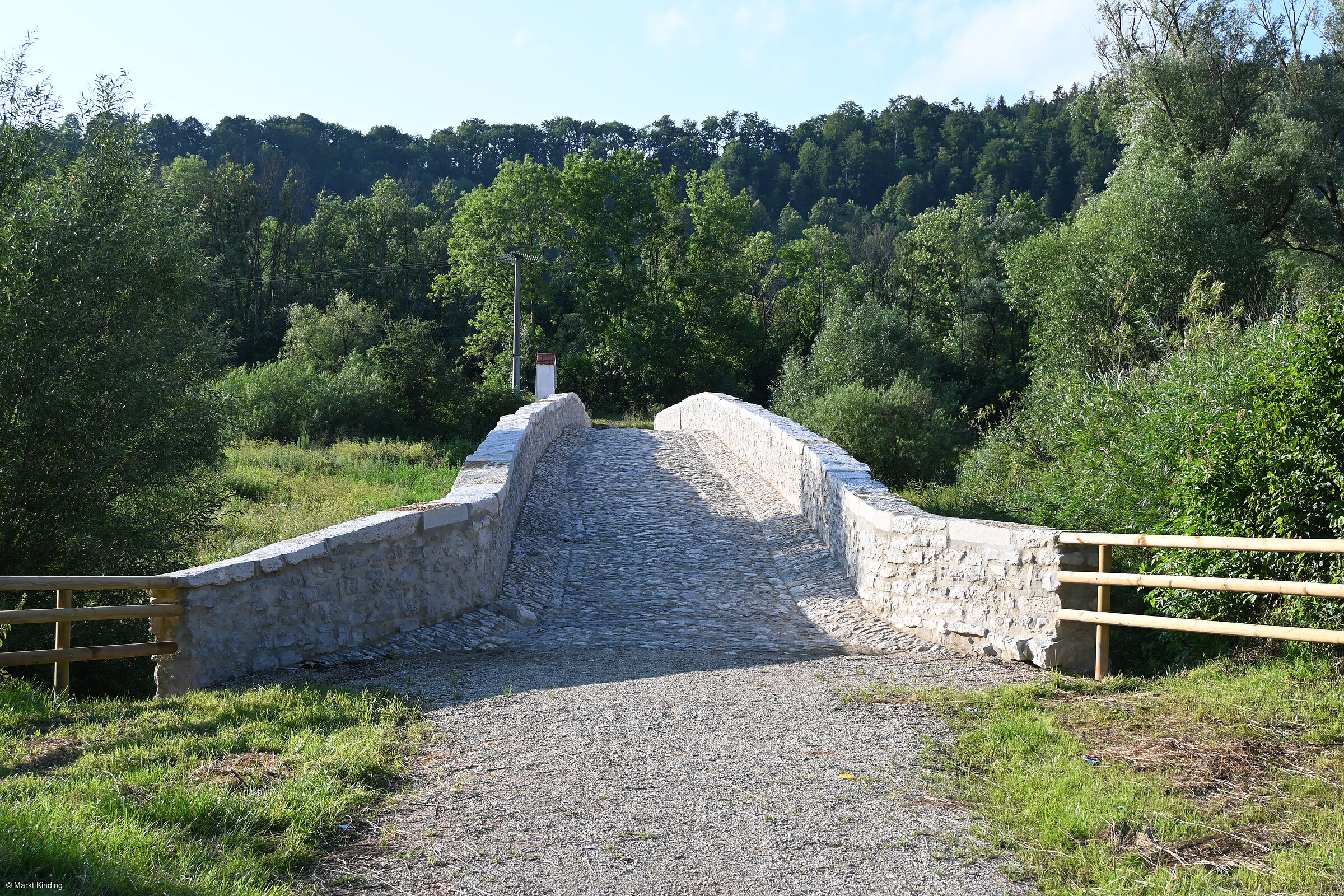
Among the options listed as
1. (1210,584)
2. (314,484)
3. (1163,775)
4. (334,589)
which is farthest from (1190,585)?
(314,484)

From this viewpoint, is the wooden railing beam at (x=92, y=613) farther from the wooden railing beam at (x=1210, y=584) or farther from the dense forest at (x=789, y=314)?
the wooden railing beam at (x=1210, y=584)

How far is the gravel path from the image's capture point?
3.37 meters

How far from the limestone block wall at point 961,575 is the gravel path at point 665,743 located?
0.68 ft

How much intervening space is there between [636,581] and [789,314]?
45381 millimetres

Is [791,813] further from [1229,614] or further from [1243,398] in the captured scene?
[1243,398]

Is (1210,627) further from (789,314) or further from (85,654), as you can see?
(789,314)

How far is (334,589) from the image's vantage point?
6.69 m

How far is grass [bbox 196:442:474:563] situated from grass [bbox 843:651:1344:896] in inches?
284

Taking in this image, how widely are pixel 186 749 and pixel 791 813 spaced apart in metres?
2.71

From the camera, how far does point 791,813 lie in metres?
3.86

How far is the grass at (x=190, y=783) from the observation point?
297 cm

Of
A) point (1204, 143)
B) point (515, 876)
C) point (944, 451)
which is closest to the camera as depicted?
point (515, 876)

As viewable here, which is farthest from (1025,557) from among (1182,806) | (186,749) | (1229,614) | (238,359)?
(238,359)

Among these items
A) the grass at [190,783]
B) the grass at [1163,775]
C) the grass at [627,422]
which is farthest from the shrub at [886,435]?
the grass at [190,783]
